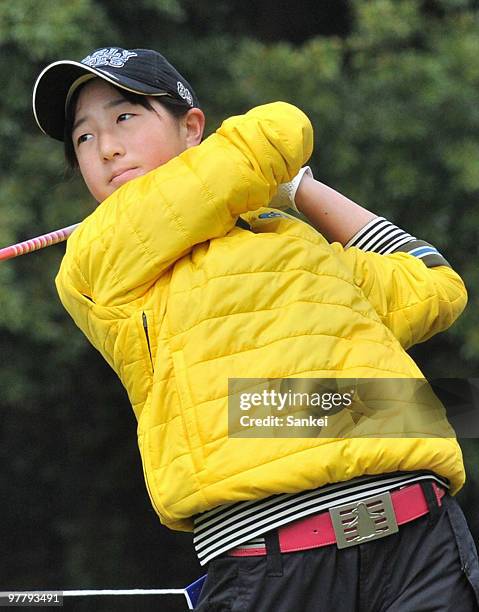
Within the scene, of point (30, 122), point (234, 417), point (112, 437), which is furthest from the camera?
point (112, 437)

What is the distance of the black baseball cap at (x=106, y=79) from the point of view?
1.56 metres

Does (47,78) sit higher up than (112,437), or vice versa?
(47,78)

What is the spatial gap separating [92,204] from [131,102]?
166 cm

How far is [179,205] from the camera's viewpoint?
4.62 ft

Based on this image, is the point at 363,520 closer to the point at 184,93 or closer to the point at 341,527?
the point at 341,527

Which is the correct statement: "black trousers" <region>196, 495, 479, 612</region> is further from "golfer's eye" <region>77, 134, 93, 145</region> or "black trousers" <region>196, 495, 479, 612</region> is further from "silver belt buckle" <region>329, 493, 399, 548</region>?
"golfer's eye" <region>77, 134, 93, 145</region>

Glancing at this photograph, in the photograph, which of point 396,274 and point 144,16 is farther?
point 144,16

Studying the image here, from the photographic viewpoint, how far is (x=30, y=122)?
11.1ft

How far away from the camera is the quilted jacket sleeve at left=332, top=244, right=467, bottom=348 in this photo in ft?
5.02

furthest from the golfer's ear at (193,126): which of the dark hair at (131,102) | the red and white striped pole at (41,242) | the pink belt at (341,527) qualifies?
the pink belt at (341,527)

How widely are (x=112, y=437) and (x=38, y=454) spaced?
254 mm

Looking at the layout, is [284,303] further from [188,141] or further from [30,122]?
[30,122]

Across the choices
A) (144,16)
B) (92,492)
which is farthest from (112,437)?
(144,16)

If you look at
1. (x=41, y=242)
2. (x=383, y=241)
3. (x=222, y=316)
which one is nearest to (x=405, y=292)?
(x=383, y=241)
